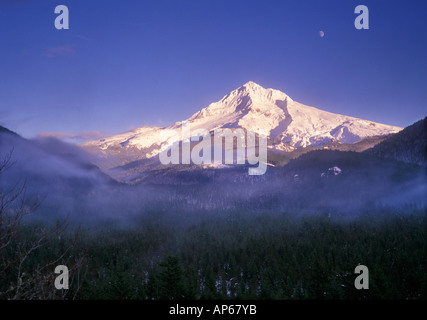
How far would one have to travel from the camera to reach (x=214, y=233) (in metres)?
148

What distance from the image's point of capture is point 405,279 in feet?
243
